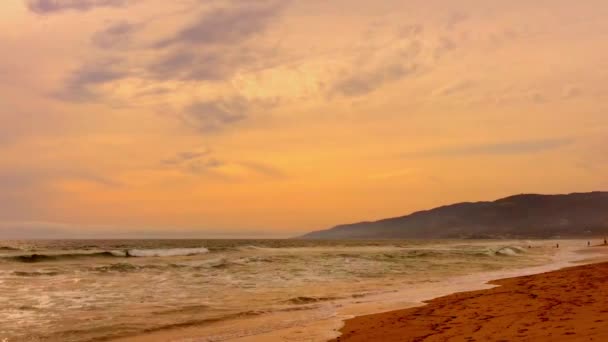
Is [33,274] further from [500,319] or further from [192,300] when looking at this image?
[500,319]

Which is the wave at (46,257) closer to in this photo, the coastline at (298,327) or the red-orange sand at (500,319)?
the coastline at (298,327)

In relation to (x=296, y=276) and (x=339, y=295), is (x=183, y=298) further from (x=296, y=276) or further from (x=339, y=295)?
(x=296, y=276)

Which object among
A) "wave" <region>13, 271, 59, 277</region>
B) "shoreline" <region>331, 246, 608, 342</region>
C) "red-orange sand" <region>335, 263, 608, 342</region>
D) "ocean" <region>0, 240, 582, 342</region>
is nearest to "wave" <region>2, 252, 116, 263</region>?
"wave" <region>13, 271, 59, 277</region>

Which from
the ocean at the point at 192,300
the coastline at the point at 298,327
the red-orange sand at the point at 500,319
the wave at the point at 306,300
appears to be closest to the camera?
the red-orange sand at the point at 500,319

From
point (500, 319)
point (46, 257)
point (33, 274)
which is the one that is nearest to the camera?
point (500, 319)

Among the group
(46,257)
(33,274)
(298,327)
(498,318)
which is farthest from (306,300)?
(46,257)

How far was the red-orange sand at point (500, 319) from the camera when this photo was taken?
777 centimetres

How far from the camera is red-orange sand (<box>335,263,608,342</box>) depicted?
7770mm

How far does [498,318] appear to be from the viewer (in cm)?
962

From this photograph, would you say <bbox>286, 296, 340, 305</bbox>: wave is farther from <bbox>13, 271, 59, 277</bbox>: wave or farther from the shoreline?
<bbox>13, 271, 59, 277</bbox>: wave

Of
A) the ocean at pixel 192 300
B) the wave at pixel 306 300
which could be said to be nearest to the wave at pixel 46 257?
the ocean at pixel 192 300

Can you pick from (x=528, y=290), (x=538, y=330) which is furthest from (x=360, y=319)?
(x=528, y=290)

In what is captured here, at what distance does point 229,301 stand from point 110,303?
3.78 metres

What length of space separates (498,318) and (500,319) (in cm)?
14
